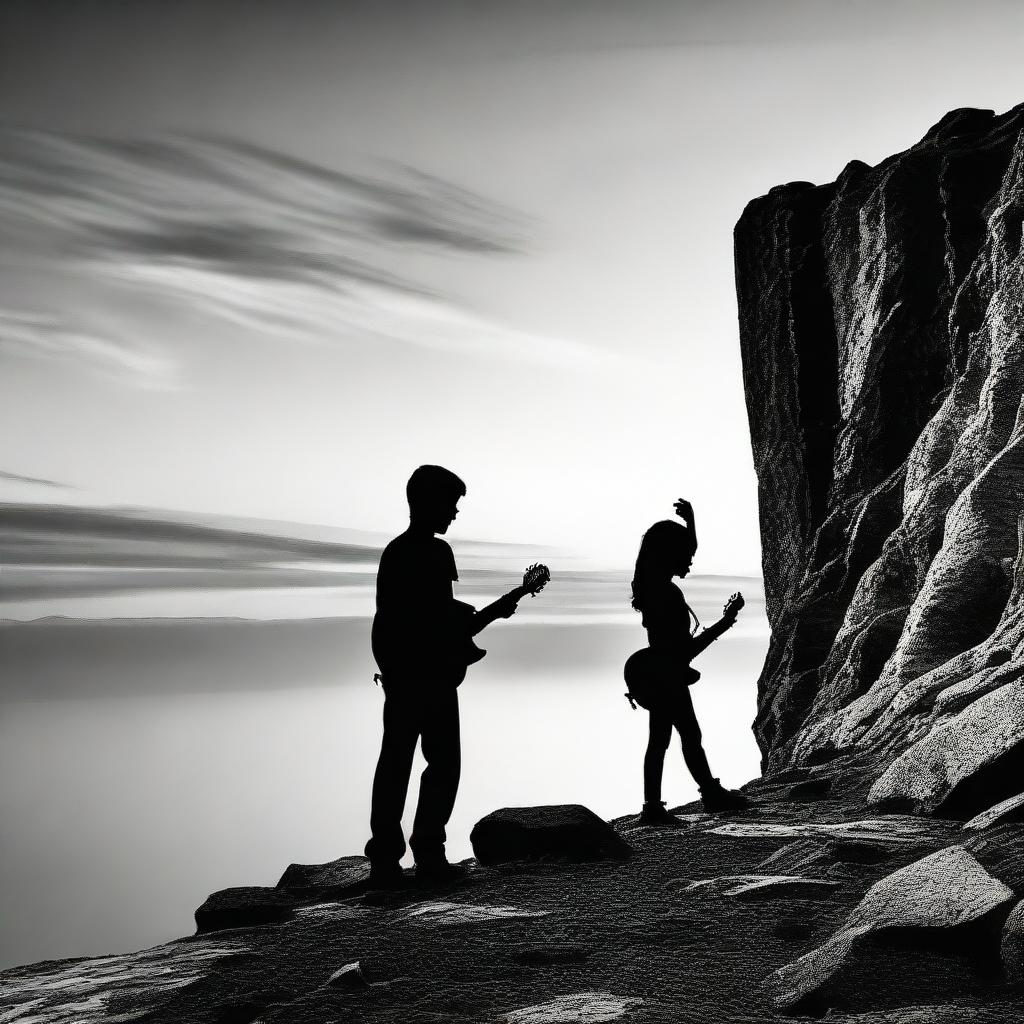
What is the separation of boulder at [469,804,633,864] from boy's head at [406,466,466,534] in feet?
7.34

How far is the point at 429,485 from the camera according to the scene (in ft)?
20.1

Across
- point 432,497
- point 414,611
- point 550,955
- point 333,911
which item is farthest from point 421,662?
point 550,955

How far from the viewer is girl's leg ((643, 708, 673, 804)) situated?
823 cm

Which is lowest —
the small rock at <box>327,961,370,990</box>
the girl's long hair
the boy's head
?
the small rock at <box>327,961,370,990</box>

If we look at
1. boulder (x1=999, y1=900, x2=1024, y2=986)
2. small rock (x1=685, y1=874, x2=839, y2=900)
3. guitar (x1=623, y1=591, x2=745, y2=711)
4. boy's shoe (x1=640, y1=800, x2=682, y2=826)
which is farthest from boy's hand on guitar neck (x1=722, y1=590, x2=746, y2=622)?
boulder (x1=999, y1=900, x2=1024, y2=986)

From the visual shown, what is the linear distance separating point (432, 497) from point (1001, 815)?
3971 millimetres

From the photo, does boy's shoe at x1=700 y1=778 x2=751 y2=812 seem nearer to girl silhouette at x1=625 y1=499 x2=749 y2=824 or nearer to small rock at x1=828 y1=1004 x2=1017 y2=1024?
girl silhouette at x1=625 y1=499 x2=749 y2=824

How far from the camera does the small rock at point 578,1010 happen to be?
140 inches

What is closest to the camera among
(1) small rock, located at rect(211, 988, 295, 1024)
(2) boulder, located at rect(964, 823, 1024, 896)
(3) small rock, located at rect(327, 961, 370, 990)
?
(1) small rock, located at rect(211, 988, 295, 1024)

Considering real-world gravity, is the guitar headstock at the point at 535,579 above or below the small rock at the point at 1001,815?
above

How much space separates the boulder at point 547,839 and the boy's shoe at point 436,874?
1.65ft

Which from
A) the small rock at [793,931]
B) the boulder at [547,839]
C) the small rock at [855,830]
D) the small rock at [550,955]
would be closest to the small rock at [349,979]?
the small rock at [550,955]

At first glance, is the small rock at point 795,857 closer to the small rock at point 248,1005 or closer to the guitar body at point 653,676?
the guitar body at point 653,676

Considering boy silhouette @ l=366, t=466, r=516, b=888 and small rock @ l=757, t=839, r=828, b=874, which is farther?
boy silhouette @ l=366, t=466, r=516, b=888
